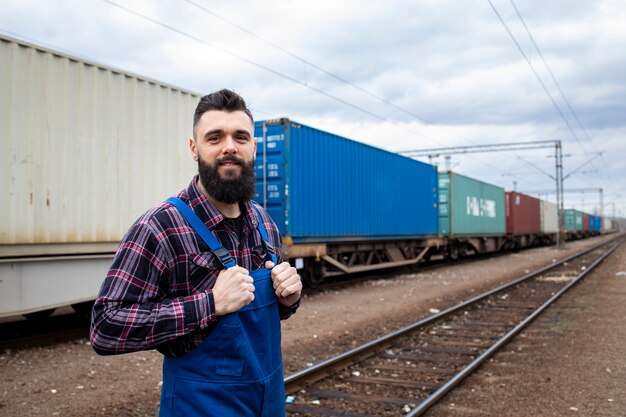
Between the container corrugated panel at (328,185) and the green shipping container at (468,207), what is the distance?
445cm

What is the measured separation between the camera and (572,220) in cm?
5894

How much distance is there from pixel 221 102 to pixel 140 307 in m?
0.70

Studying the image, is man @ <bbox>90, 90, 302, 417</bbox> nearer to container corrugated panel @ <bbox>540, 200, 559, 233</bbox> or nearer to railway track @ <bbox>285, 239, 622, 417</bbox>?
railway track @ <bbox>285, 239, 622, 417</bbox>

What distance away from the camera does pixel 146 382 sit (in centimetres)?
568

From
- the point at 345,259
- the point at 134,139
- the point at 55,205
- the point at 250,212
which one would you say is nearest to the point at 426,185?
the point at 345,259

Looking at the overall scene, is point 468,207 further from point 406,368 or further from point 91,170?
point 91,170

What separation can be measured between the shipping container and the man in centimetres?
8313

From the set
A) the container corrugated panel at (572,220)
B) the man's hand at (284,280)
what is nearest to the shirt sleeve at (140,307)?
the man's hand at (284,280)

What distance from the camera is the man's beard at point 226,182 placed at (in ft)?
5.90

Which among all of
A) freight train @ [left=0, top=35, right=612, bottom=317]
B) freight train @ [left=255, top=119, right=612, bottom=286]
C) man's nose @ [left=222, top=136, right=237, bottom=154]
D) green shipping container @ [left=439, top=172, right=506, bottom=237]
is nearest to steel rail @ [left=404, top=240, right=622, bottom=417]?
man's nose @ [left=222, top=136, right=237, bottom=154]

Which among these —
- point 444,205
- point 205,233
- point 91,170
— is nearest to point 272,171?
point 91,170

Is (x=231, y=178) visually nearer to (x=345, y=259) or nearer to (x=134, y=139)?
(x=134, y=139)

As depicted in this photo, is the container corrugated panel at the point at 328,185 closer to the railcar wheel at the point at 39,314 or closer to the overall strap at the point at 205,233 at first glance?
the railcar wheel at the point at 39,314

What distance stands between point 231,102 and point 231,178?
253 mm
